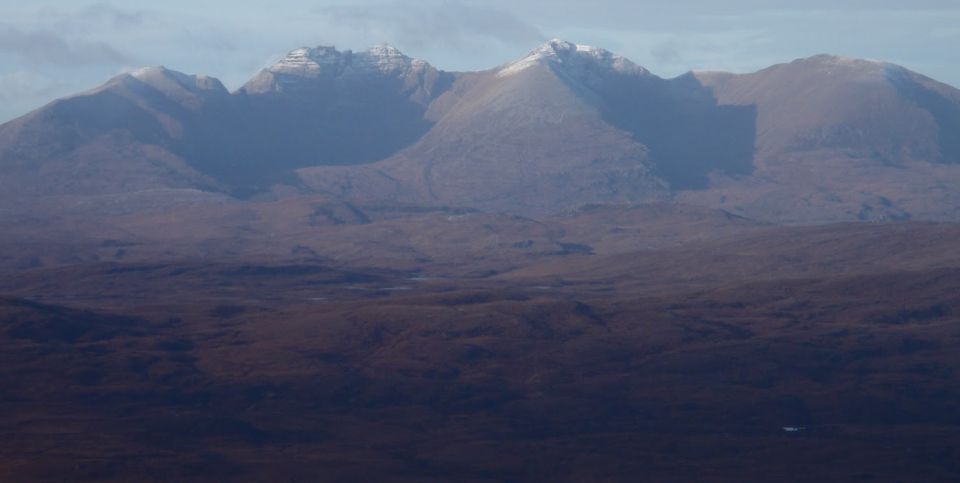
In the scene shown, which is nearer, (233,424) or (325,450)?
(325,450)

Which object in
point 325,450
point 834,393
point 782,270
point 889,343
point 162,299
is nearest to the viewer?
point 325,450

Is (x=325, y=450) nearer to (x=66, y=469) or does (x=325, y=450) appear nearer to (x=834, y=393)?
(x=66, y=469)

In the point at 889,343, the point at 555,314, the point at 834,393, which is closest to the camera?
the point at 834,393

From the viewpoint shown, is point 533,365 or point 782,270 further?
point 782,270

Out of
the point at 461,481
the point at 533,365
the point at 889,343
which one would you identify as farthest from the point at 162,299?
the point at 461,481

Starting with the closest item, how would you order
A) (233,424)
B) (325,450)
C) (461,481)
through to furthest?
(461,481) → (325,450) → (233,424)

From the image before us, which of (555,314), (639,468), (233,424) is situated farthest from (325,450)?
→ (555,314)

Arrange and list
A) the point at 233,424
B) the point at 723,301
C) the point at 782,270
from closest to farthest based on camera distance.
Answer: the point at 233,424, the point at 723,301, the point at 782,270

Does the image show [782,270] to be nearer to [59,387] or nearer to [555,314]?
[555,314]
